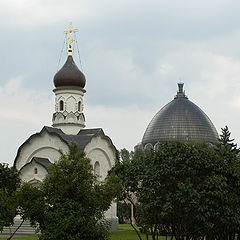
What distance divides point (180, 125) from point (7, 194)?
216ft

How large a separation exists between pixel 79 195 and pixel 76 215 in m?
0.78

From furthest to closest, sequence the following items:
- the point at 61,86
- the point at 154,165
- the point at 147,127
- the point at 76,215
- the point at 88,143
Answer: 1. the point at 147,127
2. the point at 61,86
3. the point at 88,143
4. the point at 154,165
5. the point at 76,215

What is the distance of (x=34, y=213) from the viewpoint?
61.8ft

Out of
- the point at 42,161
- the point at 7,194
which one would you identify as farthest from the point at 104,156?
the point at 7,194

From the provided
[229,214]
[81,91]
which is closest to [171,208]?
[229,214]

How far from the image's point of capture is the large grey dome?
273ft

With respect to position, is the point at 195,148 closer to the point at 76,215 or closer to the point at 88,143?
the point at 76,215

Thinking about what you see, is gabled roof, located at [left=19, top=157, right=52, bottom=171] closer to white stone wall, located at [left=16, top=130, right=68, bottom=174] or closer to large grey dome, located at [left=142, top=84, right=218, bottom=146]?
white stone wall, located at [left=16, top=130, right=68, bottom=174]

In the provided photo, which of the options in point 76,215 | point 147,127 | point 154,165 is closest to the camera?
point 76,215

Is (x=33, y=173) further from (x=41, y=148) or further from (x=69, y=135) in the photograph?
(x=69, y=135)

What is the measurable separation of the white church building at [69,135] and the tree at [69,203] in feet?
54.1

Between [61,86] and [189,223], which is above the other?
[61,86]

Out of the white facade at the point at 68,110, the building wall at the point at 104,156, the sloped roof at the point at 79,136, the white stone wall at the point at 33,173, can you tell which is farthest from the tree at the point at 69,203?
the white facade at the point at 68,110

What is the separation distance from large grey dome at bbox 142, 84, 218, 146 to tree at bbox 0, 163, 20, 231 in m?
62.1
